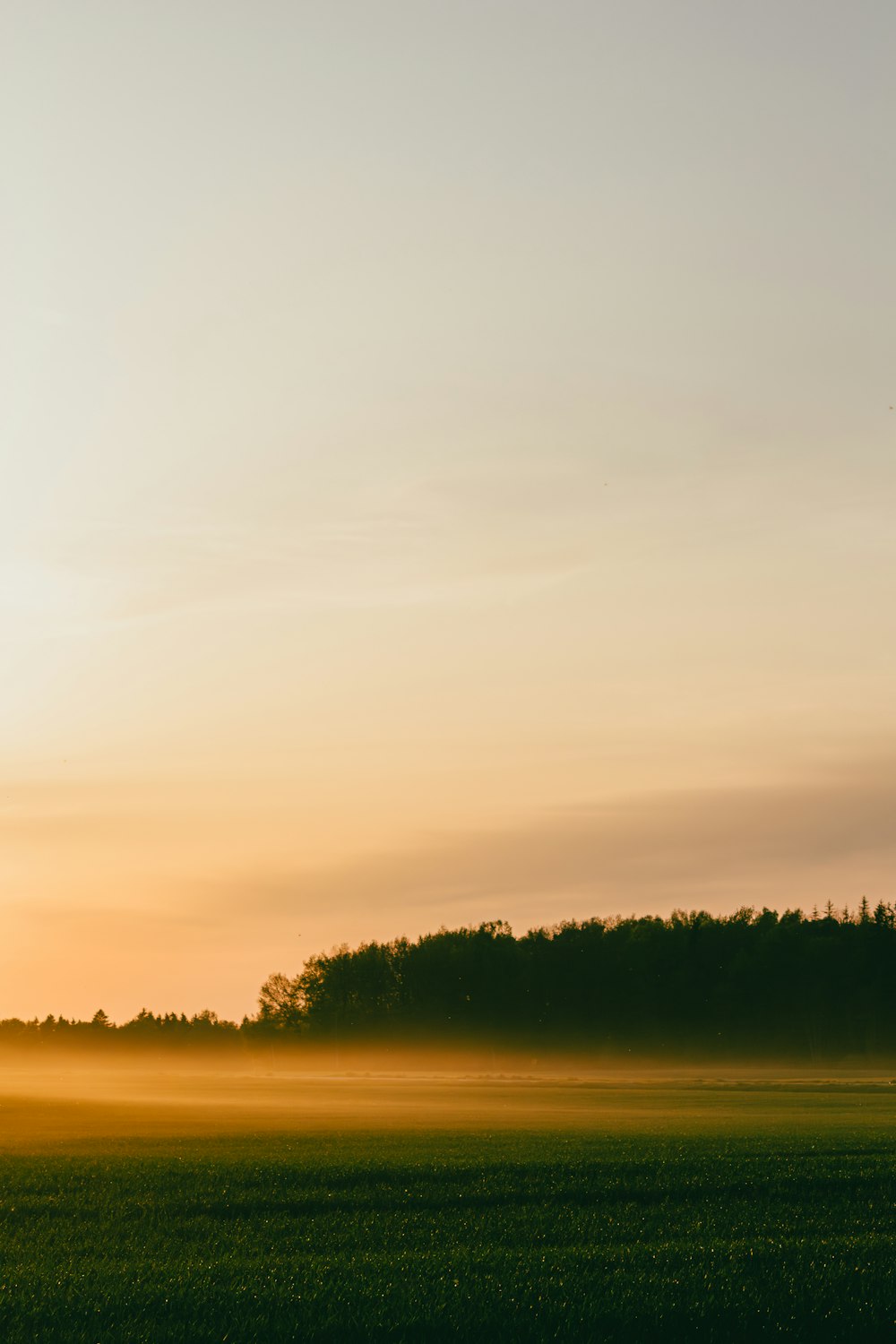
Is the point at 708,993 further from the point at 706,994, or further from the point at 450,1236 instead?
the point at 450,1236

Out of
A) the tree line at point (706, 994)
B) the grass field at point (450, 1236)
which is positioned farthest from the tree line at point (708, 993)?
the grass field at point (450, 1236)

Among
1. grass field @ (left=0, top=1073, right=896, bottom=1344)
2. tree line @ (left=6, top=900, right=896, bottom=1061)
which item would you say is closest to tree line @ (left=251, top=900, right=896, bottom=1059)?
tree line @ (left=6, top=900, right=896, bottom=1061)

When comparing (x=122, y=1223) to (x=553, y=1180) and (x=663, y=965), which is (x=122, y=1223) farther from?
(x=663, y=965)

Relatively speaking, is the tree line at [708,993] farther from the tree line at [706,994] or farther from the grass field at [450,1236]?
the grass field at [450,1236]

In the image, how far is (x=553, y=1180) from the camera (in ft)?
73.6

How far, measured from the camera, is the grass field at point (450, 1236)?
11.4 meters

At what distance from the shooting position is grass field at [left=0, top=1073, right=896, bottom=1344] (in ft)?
37.3

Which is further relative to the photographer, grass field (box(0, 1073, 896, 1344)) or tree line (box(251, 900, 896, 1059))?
tree line (box(251, 900, 896, 1059))

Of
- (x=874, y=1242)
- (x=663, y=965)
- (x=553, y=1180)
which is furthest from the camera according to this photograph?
(x=663, y=965)

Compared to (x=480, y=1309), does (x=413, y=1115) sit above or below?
below

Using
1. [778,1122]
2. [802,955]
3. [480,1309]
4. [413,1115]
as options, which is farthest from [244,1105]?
[802,955]

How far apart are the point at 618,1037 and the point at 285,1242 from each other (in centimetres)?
17702

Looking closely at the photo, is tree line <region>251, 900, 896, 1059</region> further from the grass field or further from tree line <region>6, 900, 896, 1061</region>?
the grass field

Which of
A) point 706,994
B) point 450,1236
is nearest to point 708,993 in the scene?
point 706,994
